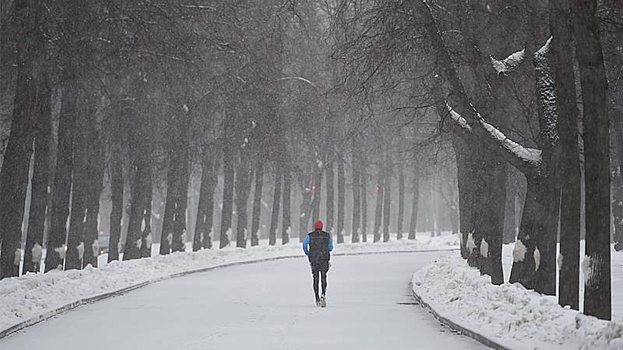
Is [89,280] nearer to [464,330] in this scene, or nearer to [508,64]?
[508,64]

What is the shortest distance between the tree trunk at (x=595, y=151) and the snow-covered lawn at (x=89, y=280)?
9315mm

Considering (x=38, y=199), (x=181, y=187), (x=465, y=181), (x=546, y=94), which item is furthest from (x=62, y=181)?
(x=546, y=94)

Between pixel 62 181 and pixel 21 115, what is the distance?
728cm

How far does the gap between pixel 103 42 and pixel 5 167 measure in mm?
7356

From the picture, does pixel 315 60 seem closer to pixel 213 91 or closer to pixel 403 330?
pixel 213 91

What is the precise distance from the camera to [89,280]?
26.4 meters

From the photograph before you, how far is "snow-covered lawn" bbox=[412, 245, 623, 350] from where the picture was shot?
39.6ft

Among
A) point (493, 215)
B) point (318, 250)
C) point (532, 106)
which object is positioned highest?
point (532, 106)

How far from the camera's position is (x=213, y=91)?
38125mm

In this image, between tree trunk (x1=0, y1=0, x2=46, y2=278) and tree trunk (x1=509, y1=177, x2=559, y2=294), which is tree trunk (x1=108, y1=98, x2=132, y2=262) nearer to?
tree trunk (x1=0, y1=0, x2=46, y2=278)

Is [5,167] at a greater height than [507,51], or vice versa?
[507,51]

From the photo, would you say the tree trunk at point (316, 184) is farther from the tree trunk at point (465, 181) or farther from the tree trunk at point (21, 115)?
the tree trunk at point (21, 115)

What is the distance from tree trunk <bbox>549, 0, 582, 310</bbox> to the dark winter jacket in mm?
7399

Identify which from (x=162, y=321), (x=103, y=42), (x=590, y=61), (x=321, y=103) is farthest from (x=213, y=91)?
(x=590, y=61)
